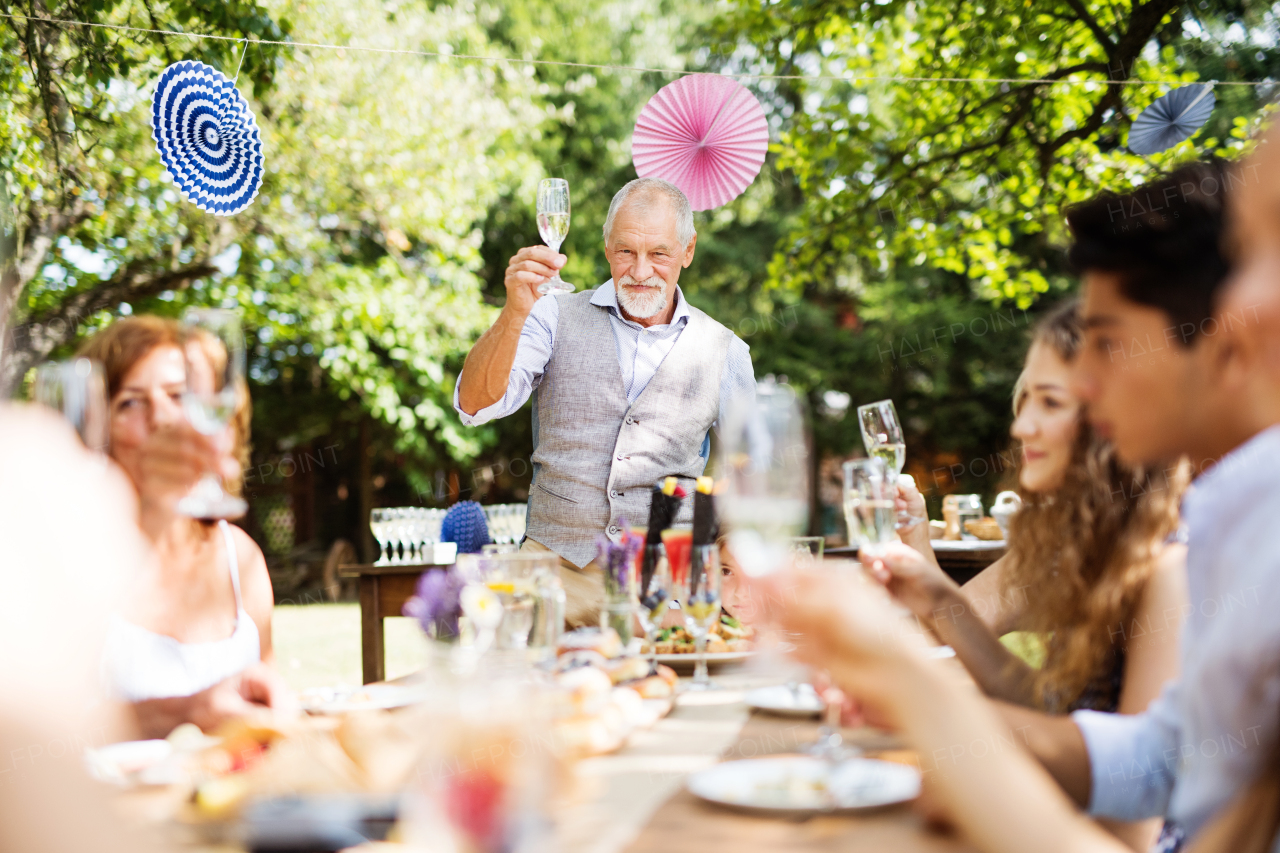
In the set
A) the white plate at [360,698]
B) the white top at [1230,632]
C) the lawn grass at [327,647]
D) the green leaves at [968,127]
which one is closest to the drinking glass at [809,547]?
the white plate at [360,698]

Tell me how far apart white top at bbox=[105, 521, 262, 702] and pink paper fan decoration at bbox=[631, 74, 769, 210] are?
7.12 feet

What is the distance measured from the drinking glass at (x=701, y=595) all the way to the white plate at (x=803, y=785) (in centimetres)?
51

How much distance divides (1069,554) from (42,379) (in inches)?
52.4

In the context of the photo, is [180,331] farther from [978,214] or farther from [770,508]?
[978,214]

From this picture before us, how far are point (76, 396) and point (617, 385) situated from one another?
2191mm

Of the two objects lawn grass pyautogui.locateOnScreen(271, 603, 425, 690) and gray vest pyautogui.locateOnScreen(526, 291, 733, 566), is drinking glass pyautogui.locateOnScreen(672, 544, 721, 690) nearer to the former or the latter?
gray vest pyautogui.locateOnScreen(526, 291, 733, 566)

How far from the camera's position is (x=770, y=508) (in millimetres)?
1009

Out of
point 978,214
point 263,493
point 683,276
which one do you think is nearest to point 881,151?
point 978,214

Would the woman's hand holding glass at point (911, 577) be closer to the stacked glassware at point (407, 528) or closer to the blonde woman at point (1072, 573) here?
the blonde woman at point (1072, 573)

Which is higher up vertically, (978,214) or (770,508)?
(978,214)

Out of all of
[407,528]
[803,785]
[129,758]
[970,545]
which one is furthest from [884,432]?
[407,528]

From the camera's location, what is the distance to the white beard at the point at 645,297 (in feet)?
10.5

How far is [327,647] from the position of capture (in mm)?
8219

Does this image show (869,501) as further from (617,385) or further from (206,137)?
(206,137)
